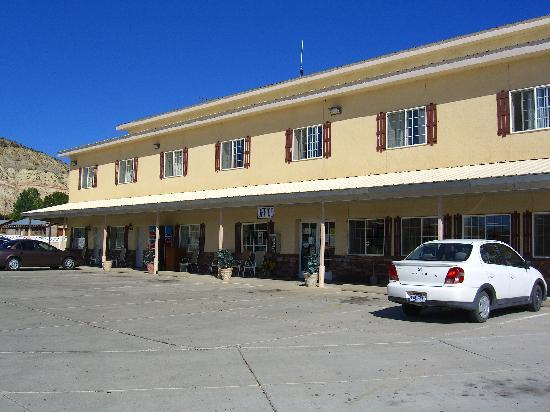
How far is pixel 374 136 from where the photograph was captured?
18.0 m

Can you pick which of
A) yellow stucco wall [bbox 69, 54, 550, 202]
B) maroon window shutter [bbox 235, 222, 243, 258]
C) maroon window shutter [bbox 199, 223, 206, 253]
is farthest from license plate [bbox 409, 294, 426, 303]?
maroon window shutter [bbox 199, 223, 206, 253]

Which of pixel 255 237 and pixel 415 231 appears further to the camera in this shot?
pixel 255 237

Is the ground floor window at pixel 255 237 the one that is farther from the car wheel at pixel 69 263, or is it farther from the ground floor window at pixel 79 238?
the ground floor window at pixel 79 238

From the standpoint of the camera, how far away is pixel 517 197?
48.5ft

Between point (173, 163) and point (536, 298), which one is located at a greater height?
point (173, 163)

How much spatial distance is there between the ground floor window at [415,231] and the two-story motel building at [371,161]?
0.10 ft

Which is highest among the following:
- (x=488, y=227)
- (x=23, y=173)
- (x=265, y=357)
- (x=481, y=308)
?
(x=23, y=173)

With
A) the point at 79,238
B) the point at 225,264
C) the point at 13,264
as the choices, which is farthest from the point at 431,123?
the point at 79,238

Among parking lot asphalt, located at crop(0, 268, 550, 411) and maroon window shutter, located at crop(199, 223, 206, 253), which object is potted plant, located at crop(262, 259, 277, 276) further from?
parking lot asphalt, located at crop(0, 268, 550, 411)

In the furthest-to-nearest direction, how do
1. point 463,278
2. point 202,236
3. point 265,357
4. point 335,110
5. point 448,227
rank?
point 202,236 → point 335,110 → point 448,227 → point 463,278 → point 265,357

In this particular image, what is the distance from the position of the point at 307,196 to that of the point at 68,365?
403 inches

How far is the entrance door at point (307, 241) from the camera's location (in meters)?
19.8

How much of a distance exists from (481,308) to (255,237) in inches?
490

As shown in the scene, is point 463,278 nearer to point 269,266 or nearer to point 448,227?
point 448,227
